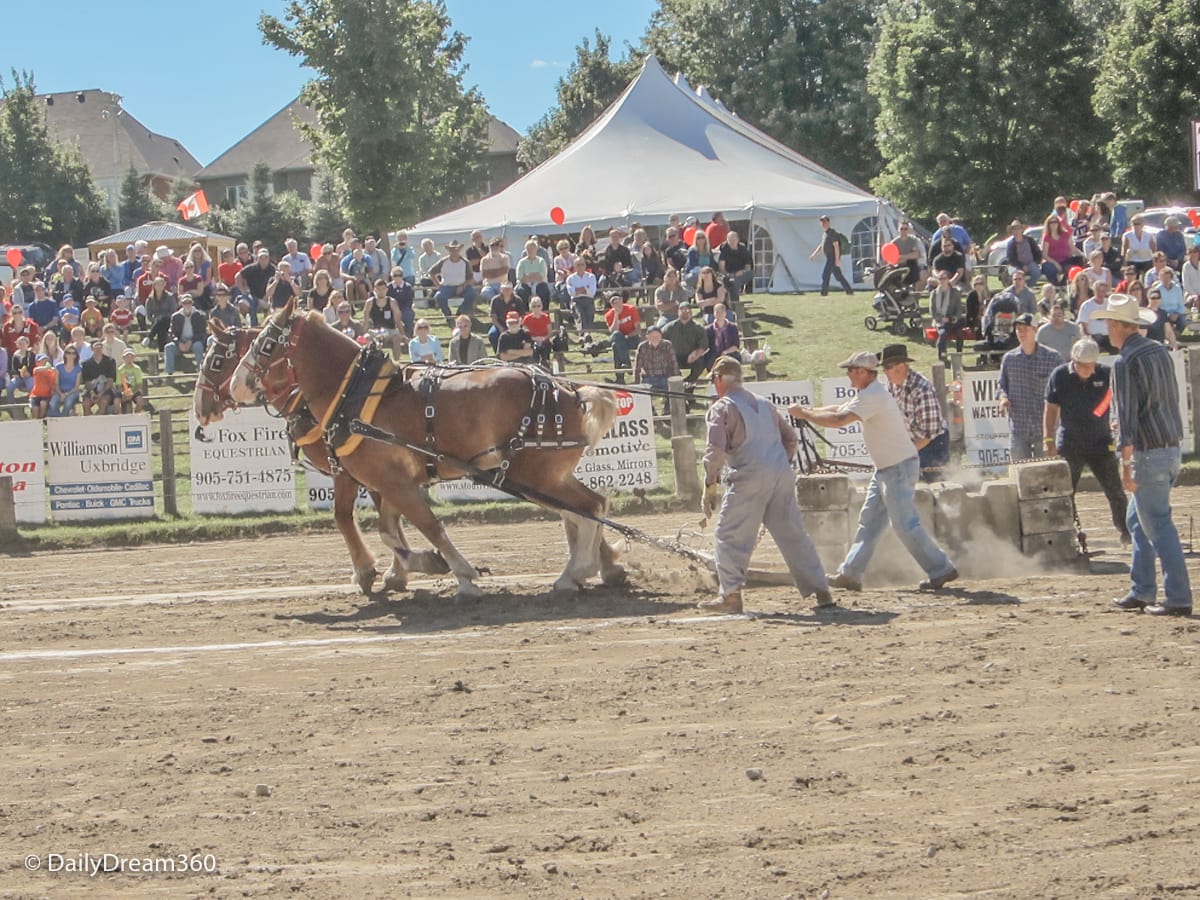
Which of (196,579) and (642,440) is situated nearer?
(196,579)

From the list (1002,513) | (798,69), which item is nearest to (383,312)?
(1002,513)

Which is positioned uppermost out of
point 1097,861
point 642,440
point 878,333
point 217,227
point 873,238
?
point 217,227

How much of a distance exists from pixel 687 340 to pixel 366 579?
10697 millimetres

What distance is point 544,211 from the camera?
109ft

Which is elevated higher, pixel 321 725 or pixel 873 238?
pixel 873 238

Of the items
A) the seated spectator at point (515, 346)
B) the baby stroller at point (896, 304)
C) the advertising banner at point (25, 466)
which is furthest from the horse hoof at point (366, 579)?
the baby stroller at point (896, 304)

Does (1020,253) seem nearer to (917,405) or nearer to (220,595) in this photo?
(917,405)

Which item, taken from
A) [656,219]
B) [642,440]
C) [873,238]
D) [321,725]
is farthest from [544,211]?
[321,725]

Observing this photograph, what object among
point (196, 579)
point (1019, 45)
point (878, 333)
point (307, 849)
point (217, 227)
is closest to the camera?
point (307, 849)

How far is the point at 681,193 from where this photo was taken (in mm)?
33156

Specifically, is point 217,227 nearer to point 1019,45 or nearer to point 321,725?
point 1019,45

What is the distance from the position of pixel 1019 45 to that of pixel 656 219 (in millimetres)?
21906

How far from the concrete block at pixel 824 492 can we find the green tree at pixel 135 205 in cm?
6303

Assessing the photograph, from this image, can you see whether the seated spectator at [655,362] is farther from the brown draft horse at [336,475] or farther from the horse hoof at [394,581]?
the horse hoof at [394,581]
